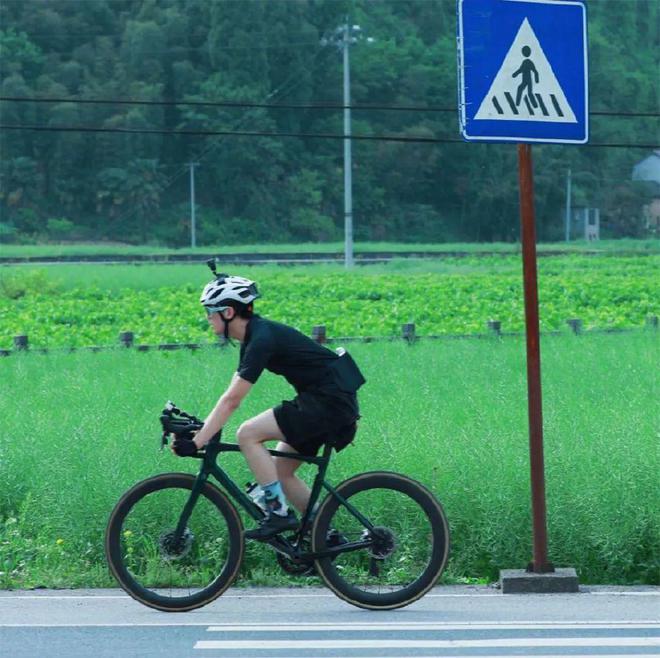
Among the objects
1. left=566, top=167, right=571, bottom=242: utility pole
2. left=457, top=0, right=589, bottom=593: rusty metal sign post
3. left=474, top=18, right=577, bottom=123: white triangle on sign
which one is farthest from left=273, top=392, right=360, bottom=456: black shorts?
left=566, top=167, right=571, bottom=242: utility pole

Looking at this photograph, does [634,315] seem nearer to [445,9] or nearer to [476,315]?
[476,315]

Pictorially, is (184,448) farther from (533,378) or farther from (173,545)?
(533,378)

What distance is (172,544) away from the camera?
22.7 feet

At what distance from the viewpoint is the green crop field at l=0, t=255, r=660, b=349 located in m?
30.2

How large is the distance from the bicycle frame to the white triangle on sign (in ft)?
7.02

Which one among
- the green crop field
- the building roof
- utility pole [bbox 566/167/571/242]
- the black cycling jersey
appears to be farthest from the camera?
the building roof

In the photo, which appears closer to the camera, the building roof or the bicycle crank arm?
the bicycle crank arm

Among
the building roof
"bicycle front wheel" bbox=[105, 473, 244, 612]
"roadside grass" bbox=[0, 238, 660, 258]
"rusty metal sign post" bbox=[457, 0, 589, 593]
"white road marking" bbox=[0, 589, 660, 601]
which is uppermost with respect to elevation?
the building roof

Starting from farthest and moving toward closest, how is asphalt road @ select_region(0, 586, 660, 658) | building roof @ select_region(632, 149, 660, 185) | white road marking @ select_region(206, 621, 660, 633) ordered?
building roof @ select_region(632, 149, 660, 185) → white road marking @ select_region(206, 621, 660, 633) → asphalt road @ select_region(0, 586, 660, 658)

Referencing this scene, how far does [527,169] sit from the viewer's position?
7.66 metres

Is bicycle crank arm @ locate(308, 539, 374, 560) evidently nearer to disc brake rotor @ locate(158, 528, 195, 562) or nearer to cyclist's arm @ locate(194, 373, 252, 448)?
disc brake rotor @ locate(158, 528, 195, 562)

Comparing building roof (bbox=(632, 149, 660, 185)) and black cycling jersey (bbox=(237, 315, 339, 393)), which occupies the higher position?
building roof (bbox=(632, 149, 660, 185))

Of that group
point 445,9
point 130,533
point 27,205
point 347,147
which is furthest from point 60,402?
point 27,205

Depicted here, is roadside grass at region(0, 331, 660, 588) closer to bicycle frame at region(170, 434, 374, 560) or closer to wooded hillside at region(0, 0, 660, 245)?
bicycle frame at region(170, 434, 374, 560)
